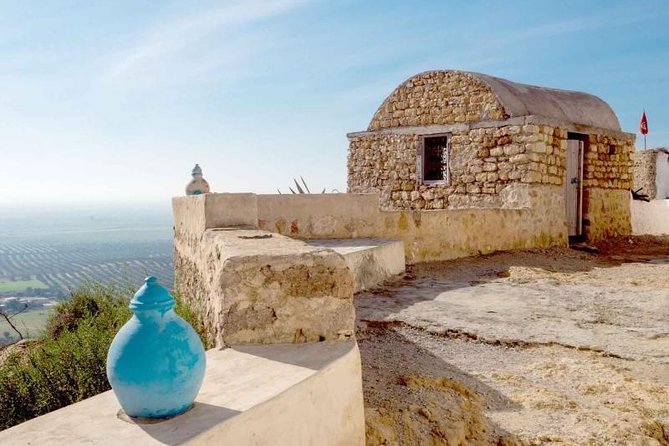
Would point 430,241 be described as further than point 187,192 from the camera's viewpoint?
Yes

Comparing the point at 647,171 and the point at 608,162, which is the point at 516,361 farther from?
the point at 647,171

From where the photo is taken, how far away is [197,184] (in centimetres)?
708

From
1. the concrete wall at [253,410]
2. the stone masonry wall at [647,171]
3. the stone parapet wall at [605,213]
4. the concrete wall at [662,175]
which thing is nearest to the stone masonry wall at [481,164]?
the stone parapet wall at [605,213]

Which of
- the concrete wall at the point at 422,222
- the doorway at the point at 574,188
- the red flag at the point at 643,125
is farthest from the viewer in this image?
the red flag at the point at 643,125

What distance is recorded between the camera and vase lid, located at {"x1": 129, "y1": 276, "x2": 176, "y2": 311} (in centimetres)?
183

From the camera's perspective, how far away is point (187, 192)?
279 inches

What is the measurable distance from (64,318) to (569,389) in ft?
25.7

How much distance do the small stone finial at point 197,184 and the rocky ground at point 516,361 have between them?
8.78ft

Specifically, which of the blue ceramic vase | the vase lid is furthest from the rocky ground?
the vase lid

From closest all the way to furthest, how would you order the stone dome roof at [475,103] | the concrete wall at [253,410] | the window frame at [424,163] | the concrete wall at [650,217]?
1. the concrete wall at [253,410]
2. the stone dome roof at [475,103]
3. the window frame at [424,163]
4. the concrete wall at [650,217]

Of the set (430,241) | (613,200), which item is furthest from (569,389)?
(613,200)

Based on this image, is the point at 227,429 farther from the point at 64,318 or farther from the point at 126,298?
the point at 64,318

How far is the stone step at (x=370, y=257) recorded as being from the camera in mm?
5875

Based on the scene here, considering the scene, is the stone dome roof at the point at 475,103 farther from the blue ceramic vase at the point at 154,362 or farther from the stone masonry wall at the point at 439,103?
the blue ceramic vase at the point at 154,362
